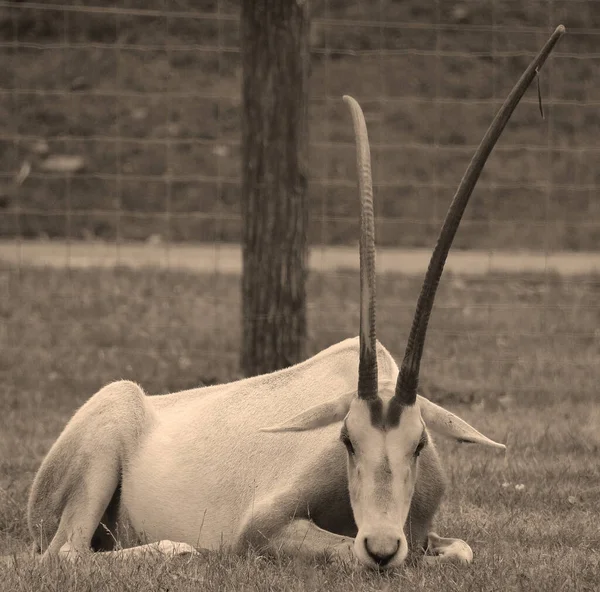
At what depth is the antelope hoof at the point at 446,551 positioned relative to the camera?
461 cm

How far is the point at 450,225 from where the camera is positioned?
426cm

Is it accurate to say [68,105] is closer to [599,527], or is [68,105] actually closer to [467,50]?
[467,50]

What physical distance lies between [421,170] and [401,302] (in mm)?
6540

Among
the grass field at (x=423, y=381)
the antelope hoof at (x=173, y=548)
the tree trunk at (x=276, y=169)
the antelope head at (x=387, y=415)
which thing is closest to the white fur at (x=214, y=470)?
the antelope hoof at (x=173, y=548)

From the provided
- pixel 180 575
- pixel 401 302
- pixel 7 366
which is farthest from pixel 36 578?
pixel 401 302

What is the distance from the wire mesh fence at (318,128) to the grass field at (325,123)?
0.09ft

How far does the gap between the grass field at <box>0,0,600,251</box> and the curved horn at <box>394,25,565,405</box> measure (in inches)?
419

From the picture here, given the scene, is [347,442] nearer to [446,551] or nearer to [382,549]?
[382,549]

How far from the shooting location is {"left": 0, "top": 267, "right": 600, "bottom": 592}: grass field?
4406mm

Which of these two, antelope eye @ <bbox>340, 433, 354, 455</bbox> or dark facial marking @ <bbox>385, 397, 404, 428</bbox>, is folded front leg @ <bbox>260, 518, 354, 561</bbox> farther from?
dark facial marking @ <bbox>385, 397, 404, 428</bbox>

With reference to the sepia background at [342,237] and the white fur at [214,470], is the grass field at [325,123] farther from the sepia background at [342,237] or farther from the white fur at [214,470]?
the white fur at [214,470]

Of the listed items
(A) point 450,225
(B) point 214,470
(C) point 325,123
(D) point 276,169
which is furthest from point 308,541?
(C) point 325,123

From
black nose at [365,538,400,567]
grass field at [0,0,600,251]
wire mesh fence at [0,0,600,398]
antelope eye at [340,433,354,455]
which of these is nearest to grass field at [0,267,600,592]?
black nose at [365,538,400,567]

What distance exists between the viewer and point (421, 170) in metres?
17.4
